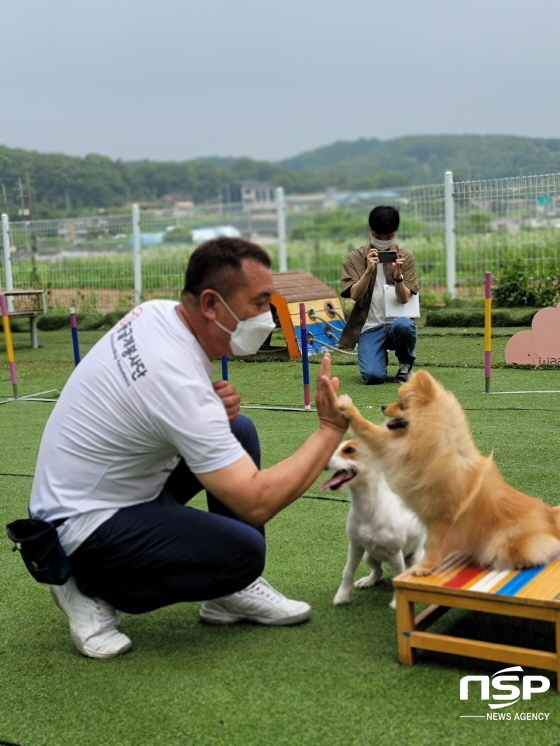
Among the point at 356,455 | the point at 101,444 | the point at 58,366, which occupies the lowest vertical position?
the point at 58,366

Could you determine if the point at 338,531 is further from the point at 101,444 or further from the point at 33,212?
the point at 33,212

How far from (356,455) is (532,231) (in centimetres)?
1042

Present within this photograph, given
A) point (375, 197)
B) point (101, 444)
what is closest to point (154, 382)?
point (101, 444)

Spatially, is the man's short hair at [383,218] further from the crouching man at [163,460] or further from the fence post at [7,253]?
the fence post at [7,253]

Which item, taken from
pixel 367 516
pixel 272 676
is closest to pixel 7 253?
pixel 367 516

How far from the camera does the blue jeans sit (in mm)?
6938

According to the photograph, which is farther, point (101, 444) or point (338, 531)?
point (338, 531)

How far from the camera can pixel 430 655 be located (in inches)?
102

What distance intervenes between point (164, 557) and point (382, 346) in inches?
186

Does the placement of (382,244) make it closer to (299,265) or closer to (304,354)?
(304,354)

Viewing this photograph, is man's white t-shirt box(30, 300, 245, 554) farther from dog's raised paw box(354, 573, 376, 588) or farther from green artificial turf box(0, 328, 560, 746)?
dog's raised paw box(354, 573, 376, 588)

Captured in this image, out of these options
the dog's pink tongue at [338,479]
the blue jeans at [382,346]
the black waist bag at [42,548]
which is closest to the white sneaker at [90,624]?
the black waist bag at [42,548]

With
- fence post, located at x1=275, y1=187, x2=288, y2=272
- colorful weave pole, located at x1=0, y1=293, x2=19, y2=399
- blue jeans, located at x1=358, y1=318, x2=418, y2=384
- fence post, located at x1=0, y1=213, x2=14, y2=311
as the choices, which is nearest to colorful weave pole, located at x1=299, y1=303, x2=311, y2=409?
blue jeans, located at x1=358, y1=318, x2=418, y2=384

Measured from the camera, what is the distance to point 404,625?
2.47 meters
